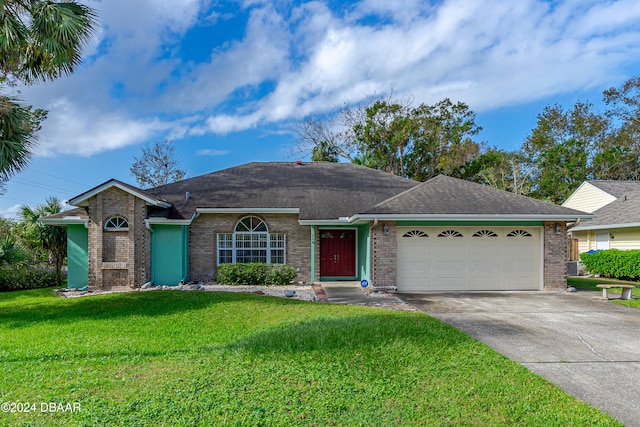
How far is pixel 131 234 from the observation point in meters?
13.0

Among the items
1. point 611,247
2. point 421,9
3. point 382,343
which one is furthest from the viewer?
point 611,247

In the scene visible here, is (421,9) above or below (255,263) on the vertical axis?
above

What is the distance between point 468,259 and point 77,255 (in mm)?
14348

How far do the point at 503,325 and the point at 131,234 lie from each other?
11808 mm

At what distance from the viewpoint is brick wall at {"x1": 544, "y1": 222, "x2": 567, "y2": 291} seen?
1267cm

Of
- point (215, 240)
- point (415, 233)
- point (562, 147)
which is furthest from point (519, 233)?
point (562, 147)

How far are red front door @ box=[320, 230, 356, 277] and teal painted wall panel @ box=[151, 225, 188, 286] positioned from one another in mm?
5504

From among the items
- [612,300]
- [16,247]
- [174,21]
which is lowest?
[612,300]

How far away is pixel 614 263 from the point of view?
17.5 meters

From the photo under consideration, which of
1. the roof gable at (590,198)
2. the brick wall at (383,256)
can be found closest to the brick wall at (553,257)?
the brick wall at (383,256)

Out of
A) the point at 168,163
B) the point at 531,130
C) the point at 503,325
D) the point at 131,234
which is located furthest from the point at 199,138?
the point at 531,130

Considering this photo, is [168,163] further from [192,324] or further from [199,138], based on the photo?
[192,324]

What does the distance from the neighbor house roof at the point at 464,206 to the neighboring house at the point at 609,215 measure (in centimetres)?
566

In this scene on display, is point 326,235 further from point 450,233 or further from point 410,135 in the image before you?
point 410,135
